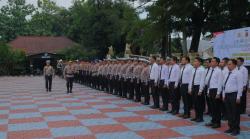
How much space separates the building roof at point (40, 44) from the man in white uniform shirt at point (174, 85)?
33.5 m

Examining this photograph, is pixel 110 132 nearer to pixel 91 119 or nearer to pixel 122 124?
pixel 122 124

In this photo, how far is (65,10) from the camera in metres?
56.5

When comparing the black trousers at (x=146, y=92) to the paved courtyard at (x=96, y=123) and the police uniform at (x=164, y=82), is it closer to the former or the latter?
the paved courtyard at (x=96, y=123)

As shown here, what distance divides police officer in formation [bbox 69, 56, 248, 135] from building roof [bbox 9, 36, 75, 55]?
2685 cm

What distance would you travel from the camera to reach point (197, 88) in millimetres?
10656

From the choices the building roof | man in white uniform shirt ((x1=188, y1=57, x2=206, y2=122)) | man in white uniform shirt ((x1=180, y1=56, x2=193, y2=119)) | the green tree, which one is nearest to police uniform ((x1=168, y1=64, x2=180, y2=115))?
man in white uniform shirt ((x1=180, y1=56, x2=193, y2=119))

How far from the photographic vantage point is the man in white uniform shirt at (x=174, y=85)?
11792 millimetres

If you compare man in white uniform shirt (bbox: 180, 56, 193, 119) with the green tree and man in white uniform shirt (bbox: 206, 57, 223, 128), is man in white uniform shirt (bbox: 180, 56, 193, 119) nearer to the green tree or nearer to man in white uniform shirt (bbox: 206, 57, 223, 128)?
man in white uniform shirt (bbox: 206, 57, 223, 128)

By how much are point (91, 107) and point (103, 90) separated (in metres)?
6.68

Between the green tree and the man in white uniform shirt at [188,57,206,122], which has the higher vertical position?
the green tree

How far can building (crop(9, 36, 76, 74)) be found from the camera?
4194 cm

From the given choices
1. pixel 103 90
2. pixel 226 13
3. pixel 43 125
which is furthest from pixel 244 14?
pixel 43 125

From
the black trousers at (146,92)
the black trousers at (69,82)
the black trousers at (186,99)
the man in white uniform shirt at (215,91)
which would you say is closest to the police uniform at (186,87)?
the black trousers at (186,99)

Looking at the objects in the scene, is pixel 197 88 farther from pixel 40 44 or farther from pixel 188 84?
pixel 40 44
